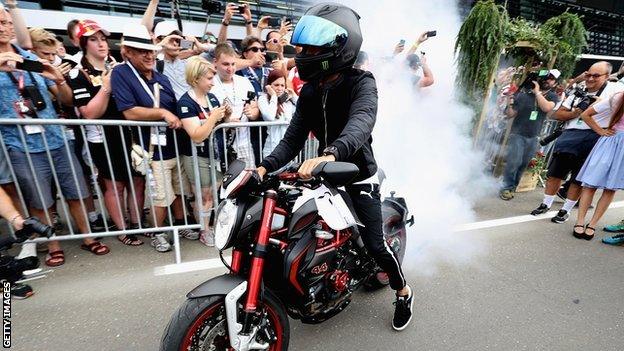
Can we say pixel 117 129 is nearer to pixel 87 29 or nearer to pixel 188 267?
pixel 87 29

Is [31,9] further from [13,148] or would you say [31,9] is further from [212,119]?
[212,119]

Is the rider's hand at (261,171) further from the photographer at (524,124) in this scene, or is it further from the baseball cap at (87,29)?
the photographer at (524,124)

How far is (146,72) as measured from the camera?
134 inches

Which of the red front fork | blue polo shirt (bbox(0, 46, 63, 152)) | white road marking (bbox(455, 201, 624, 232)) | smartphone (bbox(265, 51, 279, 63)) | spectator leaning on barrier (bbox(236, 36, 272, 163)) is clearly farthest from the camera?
smartphone (bbox(265, 51, 279, 63))

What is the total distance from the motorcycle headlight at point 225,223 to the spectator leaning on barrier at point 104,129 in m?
2.00

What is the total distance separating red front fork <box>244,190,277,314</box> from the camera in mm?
1679

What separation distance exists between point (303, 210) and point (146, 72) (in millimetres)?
2540

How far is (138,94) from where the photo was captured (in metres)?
3.29

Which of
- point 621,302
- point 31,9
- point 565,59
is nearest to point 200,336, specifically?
point 621,302

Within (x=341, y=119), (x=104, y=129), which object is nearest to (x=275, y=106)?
(x=104, y=129)

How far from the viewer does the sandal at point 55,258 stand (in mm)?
3211

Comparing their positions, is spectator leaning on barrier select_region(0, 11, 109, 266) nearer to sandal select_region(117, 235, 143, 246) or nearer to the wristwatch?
sandal select_region(117, 235, 143, 246)

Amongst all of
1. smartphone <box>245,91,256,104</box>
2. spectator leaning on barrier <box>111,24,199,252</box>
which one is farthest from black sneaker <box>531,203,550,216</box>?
spectator leaning on barrier <box>111,24,199,252</box>

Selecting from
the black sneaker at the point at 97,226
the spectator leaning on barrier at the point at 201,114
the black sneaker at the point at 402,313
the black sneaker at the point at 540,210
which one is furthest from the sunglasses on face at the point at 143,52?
the black sneaker at the point at 540,210
